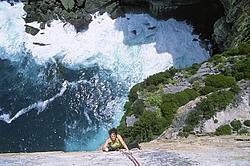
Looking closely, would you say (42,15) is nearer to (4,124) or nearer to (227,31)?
(4,124)

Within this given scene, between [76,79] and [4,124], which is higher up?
[76,79]

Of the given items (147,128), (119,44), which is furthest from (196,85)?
(119,44)

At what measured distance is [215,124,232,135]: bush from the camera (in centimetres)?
2416

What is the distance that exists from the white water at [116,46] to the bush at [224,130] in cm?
2227

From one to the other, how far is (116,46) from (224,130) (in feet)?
97.4

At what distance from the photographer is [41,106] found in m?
47.1

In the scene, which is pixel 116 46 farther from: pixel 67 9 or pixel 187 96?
pixel 187 96

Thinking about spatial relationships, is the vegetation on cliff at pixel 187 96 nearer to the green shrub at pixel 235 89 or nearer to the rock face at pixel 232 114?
the green shrub at pixel 235 89

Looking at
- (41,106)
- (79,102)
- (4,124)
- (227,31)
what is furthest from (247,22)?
(4,124)

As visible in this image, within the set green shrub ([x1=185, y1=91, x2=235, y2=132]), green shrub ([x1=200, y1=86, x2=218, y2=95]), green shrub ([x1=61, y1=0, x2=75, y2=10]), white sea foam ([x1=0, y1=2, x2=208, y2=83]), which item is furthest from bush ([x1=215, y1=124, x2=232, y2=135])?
green shrub ([x1=61, y1=0, x2=75, y2=10])

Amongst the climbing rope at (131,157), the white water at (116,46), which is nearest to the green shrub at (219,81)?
the climbing rope at (131,157)

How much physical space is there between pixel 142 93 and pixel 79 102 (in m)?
17.6

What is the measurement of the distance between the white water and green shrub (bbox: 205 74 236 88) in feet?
59.0

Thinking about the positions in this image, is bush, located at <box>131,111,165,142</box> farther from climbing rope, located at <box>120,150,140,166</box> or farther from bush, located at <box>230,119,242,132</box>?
climbing rope, located at <box>120,150,140,166</box>
